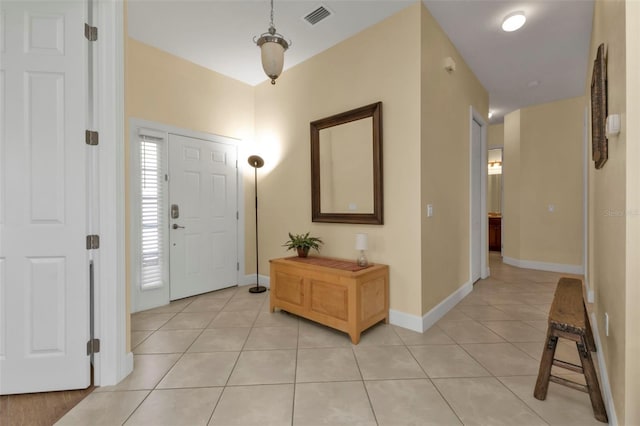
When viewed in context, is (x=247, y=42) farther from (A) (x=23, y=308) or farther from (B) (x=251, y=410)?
(B) (x=251, y=410)

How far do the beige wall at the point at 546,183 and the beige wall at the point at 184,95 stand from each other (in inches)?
193

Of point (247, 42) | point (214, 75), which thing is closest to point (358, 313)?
point (247, 42)

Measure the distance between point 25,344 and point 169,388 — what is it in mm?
910

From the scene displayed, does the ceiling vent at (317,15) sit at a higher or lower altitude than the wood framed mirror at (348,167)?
higher

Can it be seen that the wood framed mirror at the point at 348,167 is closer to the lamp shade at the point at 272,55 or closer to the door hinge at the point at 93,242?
the lamp shade at the point at 272,55

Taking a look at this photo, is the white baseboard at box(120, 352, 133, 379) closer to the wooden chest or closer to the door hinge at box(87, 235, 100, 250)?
the door hinge at box(87, 235, 100, 250)

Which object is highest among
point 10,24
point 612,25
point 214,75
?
point 214,75

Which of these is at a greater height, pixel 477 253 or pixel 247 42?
pixel 247 42

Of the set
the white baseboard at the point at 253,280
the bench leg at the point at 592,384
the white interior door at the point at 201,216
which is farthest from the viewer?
the white baseboard at the point at 253,280

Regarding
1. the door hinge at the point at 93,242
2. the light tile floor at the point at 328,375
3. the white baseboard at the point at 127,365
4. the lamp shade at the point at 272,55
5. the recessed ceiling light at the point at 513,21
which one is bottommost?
the light tile floor at the point at 328,375

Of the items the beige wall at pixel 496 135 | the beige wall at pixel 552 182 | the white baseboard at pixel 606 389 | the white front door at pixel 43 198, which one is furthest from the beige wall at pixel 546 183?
the white front door at pixel 43 198

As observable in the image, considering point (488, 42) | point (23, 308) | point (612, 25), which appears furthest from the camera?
point (488, 42)

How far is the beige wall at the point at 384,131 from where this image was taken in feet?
9.00

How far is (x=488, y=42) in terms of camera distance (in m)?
3.27
